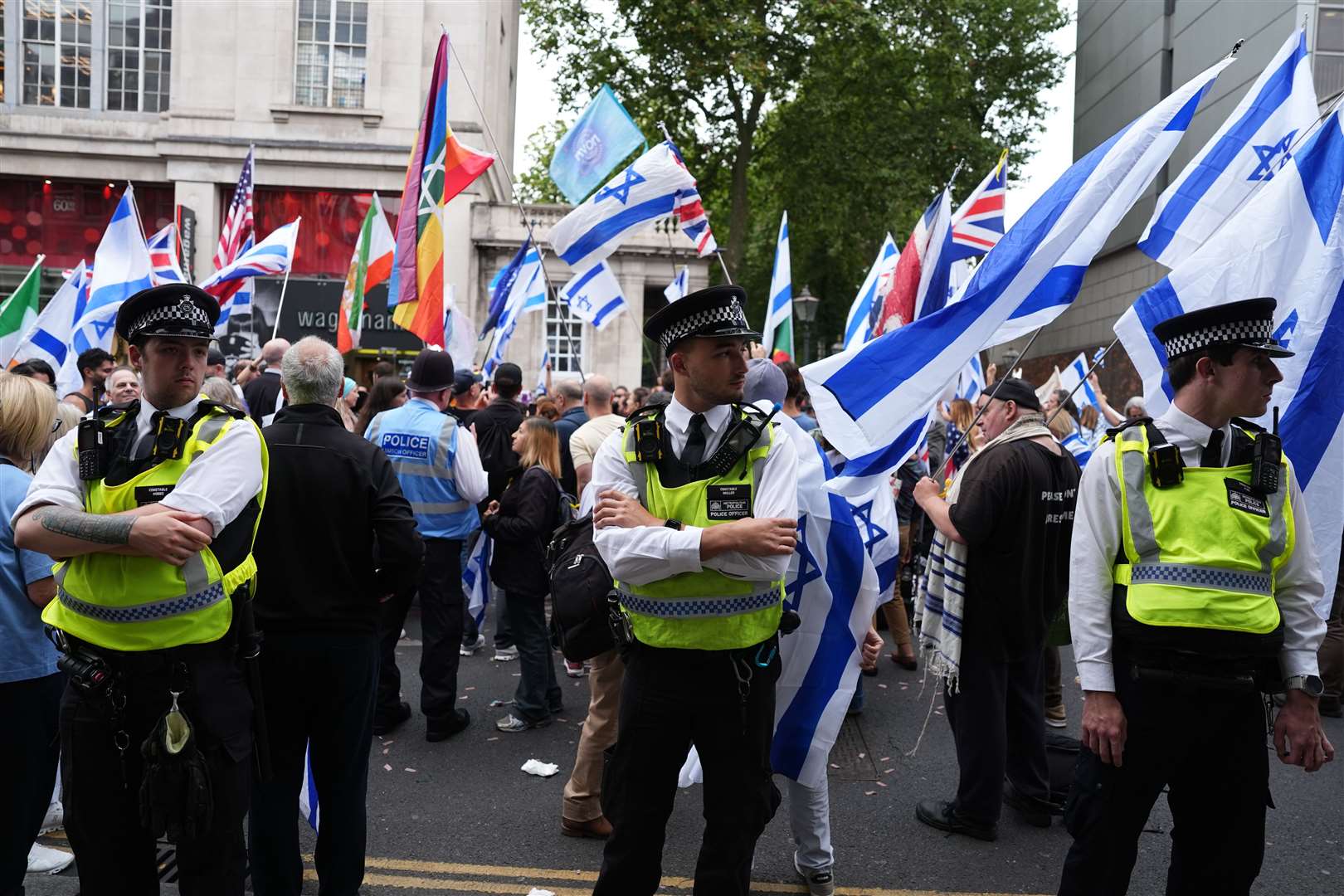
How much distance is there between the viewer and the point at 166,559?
277cm

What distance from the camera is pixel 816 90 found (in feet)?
91.5

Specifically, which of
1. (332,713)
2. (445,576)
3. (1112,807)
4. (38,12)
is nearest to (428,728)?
(445,576)

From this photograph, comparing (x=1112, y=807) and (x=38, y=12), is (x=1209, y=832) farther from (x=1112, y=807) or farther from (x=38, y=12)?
(x=38, y=12)

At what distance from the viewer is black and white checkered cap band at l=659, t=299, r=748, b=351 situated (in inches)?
123

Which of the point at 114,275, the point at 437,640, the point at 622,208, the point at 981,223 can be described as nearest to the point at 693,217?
the point at 622,208

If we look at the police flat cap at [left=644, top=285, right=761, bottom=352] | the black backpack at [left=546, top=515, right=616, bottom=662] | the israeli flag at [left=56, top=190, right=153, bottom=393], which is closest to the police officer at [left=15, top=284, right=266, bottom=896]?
the black backpack at [left=546, top=515, right=616, bottom=662]

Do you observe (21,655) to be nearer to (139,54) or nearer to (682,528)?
(682,528)

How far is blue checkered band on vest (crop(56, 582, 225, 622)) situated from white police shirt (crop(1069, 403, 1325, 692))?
2.62m

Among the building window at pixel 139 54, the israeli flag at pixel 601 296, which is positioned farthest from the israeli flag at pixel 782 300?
the building window at pixel 139 54

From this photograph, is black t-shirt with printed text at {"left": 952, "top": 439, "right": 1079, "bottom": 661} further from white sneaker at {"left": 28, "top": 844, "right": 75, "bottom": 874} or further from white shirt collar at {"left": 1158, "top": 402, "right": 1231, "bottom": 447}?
white sneaker at {"left": 28, "top": 844, "right": 75, "bottom": 874}

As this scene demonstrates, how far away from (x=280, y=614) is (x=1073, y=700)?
18.5 feet

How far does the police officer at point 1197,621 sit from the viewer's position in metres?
2.95

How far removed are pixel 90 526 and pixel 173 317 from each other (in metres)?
0.70

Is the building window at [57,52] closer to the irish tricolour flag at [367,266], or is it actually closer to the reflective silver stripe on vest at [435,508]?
the irish tricolour flag at [367,266]
